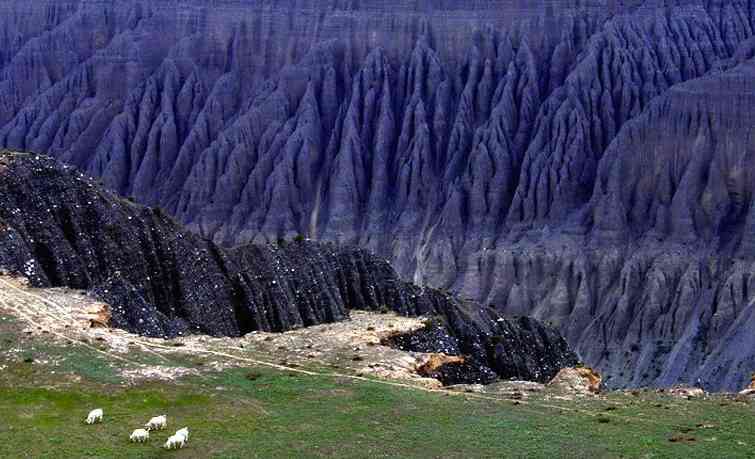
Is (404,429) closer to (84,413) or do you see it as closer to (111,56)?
(84,413)

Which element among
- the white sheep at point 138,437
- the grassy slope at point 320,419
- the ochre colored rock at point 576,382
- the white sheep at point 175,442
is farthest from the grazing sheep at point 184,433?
the ochre colored rock at point 576,382

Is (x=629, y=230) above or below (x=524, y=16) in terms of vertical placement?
below

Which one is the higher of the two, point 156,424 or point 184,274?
point 156,424

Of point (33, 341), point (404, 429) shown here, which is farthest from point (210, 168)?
point (404, 429)

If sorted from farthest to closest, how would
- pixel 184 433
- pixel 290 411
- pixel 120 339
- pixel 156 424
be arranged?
pixel 120 339, pixel 290 411, pixel 156 424, pixel 184 433

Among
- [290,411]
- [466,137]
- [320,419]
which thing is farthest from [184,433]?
[466,137]

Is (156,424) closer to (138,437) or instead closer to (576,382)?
(138,437)
